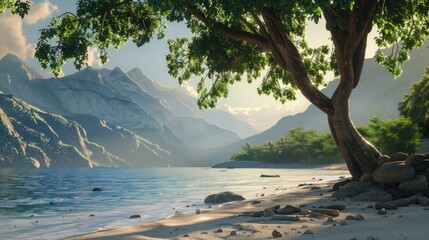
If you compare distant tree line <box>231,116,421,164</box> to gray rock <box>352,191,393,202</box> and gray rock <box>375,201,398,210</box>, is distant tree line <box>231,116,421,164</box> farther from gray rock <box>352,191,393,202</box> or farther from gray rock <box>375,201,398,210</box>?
gray rock <box>375,201,398,210</box>

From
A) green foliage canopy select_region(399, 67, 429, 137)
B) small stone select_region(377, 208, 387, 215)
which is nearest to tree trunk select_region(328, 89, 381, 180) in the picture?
small stone select_region(377, 208, 387, 215)

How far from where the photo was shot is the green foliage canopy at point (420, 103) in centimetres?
6516

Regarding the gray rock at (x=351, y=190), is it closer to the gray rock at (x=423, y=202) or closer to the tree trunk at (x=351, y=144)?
the tree trunk at (x=351, y=144)

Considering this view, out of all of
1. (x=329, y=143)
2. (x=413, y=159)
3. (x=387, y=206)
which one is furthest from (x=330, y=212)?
(x=329, y=143)

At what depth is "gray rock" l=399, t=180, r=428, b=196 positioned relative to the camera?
14406 millimetres

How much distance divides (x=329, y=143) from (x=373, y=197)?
13015 cm

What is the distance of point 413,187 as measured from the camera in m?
14.4

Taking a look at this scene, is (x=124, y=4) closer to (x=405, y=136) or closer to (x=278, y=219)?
(x=278, y=219)

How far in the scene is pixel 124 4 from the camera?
821 inches

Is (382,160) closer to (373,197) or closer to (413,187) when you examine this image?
(413,187)

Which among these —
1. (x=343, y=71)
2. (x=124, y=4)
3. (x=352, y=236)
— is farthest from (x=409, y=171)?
(x=124, y=4)

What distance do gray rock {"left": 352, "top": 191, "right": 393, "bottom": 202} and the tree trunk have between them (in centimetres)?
335

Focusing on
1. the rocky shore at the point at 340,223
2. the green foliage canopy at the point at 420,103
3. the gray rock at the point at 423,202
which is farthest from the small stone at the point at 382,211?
the green foliage canopy at the point at 420,103

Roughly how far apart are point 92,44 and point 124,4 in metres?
3.01
